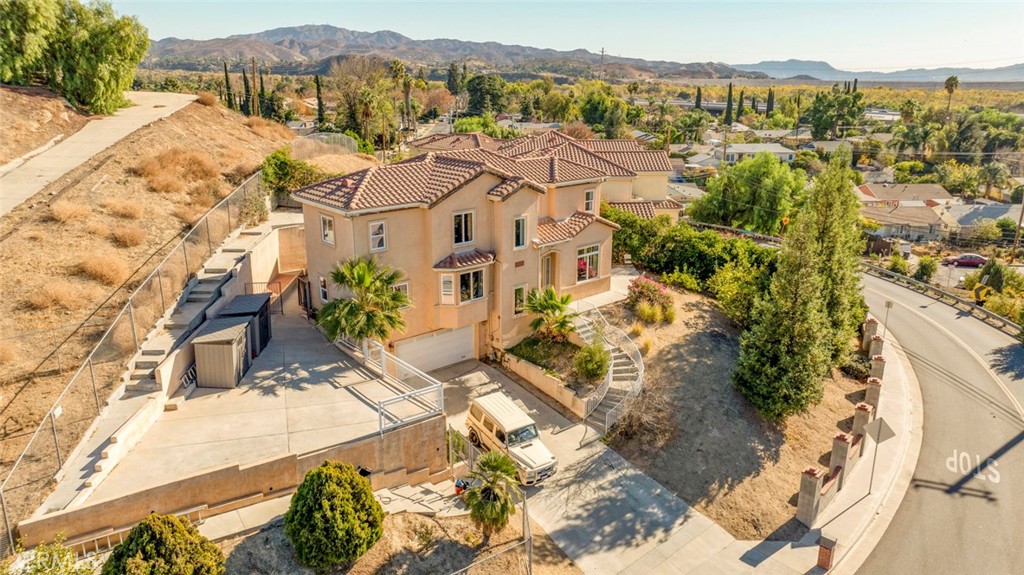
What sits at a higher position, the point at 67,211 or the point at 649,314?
the point at 67,211

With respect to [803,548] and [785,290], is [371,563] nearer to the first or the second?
[803,548]

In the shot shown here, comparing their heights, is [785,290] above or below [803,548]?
above

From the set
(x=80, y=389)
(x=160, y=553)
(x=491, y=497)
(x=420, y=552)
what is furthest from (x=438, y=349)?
(x=160, y=553)

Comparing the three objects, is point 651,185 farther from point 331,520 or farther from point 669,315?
point 331,520

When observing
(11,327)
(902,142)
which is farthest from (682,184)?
(11,327)

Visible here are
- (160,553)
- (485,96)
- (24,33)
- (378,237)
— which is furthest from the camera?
(485,96)
